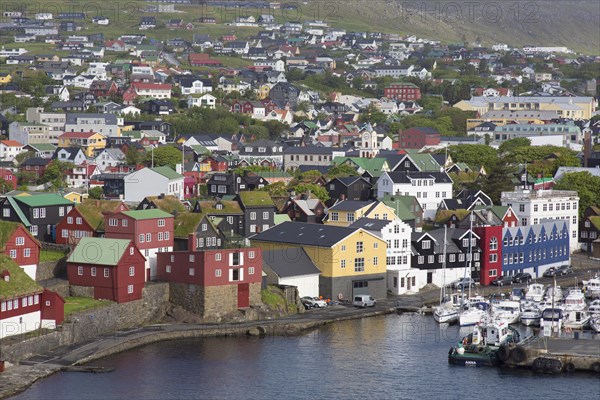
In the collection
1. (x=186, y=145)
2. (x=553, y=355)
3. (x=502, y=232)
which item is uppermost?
(x=186, y=145)

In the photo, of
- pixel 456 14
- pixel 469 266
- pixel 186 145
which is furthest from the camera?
pixel 456 14

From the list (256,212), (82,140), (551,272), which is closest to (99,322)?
(256,212)

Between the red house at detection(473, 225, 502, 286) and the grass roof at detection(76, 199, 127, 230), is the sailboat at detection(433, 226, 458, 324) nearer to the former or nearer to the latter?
the red house at detection(473, 225, 502, 286)

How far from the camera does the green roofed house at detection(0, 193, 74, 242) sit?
3444 centimetres

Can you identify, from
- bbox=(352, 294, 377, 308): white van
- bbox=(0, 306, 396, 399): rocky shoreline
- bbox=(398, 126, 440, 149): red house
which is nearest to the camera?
bbox=(0, 306, 396, 399): rocky shoreline

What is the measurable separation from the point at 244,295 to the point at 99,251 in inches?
135

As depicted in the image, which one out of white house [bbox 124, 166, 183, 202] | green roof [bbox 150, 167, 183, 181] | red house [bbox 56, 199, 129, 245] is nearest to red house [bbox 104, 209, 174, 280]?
red house [bbox 56, 199, 129, 245]

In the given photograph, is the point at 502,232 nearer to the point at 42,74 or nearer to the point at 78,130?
the point at 78,130

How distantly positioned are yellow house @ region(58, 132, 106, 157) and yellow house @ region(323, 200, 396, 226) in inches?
1019

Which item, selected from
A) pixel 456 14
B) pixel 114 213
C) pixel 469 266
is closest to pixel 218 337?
pixel 114 213

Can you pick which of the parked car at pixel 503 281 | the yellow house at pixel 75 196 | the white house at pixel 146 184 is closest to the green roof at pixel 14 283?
the parked car at pixel 503 281

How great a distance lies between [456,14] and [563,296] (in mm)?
138076

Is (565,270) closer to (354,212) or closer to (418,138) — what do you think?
(354,212)

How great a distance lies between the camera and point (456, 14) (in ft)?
553
